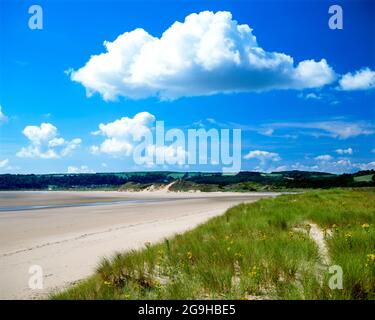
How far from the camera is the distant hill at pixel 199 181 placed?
87.7 m

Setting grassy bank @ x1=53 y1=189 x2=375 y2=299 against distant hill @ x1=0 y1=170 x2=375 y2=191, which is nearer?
grassy bank @ x1=53 y1=189 x2=375 y2=299

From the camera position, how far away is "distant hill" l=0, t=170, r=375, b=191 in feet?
288

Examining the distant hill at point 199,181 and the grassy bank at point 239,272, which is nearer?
the grassy bank at point 239,272

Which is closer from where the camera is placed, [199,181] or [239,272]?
[239,272]

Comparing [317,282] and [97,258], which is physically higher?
[317,282]

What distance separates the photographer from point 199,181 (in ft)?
397

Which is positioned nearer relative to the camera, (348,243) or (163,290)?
(163,290)

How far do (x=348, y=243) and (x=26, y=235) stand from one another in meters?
12.3
